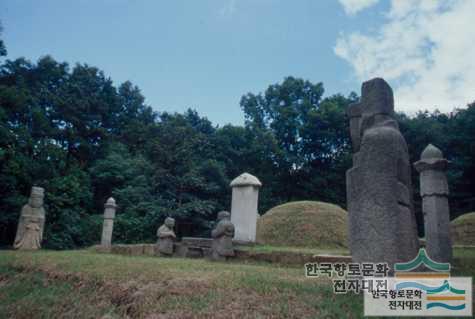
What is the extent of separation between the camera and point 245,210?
11.5 metres

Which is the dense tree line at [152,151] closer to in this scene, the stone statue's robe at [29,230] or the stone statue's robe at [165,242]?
the stone statue's robe at [29,230]

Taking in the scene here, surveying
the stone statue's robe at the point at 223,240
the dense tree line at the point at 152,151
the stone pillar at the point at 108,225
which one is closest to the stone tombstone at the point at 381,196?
the stone statue's robe at the point at 223,240

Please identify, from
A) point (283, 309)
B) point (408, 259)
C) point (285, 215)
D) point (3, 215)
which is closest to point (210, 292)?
point (283, 309)

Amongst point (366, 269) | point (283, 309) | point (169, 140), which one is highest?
point (169, 140)

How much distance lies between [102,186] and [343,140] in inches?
766

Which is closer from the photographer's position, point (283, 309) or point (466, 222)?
point (283, 309)

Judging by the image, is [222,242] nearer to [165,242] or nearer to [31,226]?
[165,242]

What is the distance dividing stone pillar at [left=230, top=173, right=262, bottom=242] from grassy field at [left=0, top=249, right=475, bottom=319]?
509cm

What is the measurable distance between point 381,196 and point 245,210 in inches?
283

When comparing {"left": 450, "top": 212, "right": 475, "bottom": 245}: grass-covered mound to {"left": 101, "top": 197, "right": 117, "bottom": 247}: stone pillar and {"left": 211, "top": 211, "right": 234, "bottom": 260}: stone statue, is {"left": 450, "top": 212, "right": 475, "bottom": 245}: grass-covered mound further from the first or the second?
{"left": 101, "top": 197, "right": 117, "bottom": 247}: stone pillar

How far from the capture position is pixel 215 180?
23.6 metres

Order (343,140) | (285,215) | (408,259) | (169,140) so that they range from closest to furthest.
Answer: (408,259)
(285,215)
(169,140)
(343,140)

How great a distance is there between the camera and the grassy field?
13.6 ft

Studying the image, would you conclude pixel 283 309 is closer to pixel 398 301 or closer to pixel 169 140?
pixel 398 301
